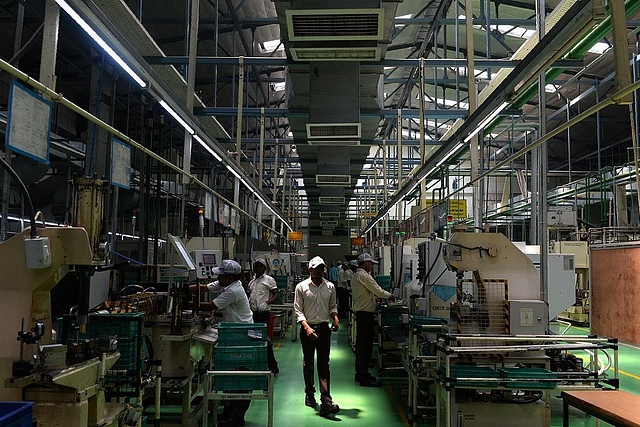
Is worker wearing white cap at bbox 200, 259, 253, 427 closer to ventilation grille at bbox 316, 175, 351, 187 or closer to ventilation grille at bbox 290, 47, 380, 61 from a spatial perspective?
ventilation grille at bbox 290, 47, 380, 61

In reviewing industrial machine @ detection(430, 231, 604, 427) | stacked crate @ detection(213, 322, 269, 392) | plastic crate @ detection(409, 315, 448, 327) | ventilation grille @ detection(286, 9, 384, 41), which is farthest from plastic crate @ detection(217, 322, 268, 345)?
ventilation grille @ detection(286, 9, 384, 41)

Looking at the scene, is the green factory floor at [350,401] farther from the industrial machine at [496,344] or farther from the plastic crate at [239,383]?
the plastic crate at [239,383]

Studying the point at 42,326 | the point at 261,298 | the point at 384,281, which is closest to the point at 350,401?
the point at 261,298

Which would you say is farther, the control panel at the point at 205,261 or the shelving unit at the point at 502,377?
the control panel at the point at 205,261

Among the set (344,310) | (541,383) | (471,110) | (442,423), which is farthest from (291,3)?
(344,310)

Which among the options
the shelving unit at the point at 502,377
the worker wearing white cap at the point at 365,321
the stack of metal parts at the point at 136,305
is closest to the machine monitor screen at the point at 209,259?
the stack of metal parts at the point at 136,305

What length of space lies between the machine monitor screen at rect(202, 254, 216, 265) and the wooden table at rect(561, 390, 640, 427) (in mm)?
4537

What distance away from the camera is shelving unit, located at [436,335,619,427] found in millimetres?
4133

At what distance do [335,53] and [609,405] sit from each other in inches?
161

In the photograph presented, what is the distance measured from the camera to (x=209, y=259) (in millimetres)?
7109

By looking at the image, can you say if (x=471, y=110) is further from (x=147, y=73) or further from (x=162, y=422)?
(x=162, y=422)

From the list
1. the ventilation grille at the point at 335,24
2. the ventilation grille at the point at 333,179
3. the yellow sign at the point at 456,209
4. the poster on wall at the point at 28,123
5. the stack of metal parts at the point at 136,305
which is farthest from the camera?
the ventilation grille at the point at 333,179

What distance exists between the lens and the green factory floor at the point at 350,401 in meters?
5.59

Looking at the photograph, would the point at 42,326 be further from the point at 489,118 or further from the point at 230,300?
the point at 489,118
